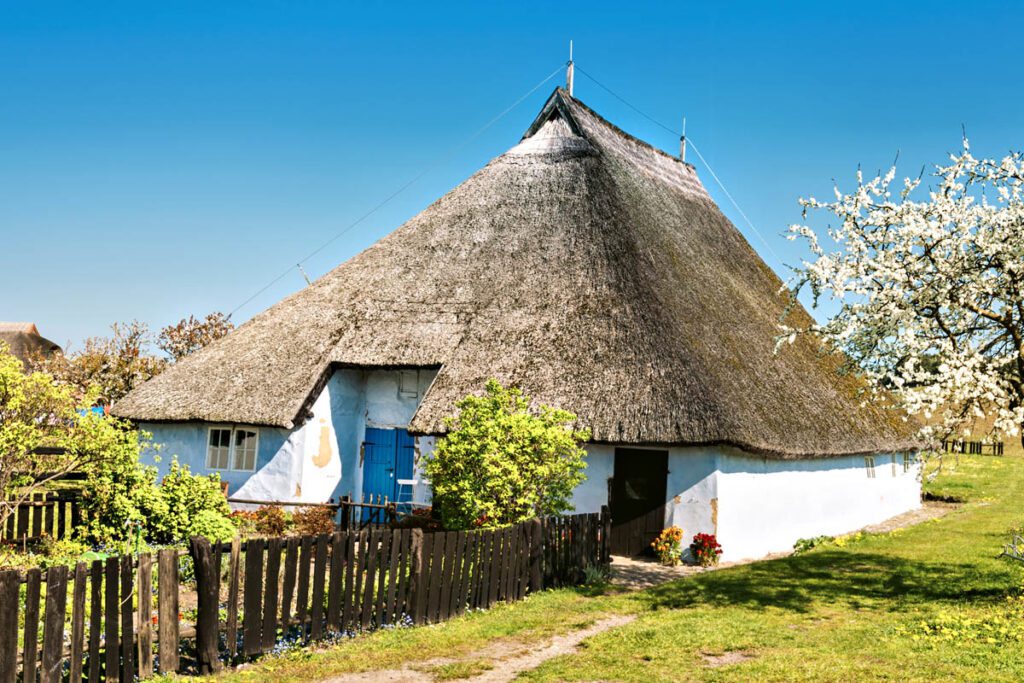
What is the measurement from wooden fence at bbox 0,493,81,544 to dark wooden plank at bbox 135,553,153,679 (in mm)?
7523

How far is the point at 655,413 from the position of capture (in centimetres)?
1825

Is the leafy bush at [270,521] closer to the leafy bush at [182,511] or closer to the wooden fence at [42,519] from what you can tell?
the leafy bush at [182,511]

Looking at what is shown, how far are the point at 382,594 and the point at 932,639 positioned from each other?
6.63 m

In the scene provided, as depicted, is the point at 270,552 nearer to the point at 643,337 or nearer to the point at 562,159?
the point at 643,337

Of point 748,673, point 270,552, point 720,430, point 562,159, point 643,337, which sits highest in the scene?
point 562,159

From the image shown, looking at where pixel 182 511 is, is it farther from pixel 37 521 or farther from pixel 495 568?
pixel 495 568

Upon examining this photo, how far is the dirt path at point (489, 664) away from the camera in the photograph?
8977mm

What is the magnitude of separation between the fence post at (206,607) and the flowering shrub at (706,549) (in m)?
11.1

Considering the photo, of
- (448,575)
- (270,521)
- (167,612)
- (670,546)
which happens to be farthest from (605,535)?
(167,612)

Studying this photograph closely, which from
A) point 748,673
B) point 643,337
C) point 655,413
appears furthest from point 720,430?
point 748,673

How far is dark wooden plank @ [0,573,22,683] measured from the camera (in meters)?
7.80

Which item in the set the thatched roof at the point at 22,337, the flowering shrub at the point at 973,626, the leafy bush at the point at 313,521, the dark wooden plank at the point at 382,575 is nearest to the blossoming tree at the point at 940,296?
the flowering shrub at the point at 973,626

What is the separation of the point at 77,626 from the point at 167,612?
38.6 inches

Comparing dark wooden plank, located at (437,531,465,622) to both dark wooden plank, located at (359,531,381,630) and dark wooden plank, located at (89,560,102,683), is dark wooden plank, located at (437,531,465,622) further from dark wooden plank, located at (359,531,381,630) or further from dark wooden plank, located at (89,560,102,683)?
dark wooden plank, located at (89,560,102,683)
